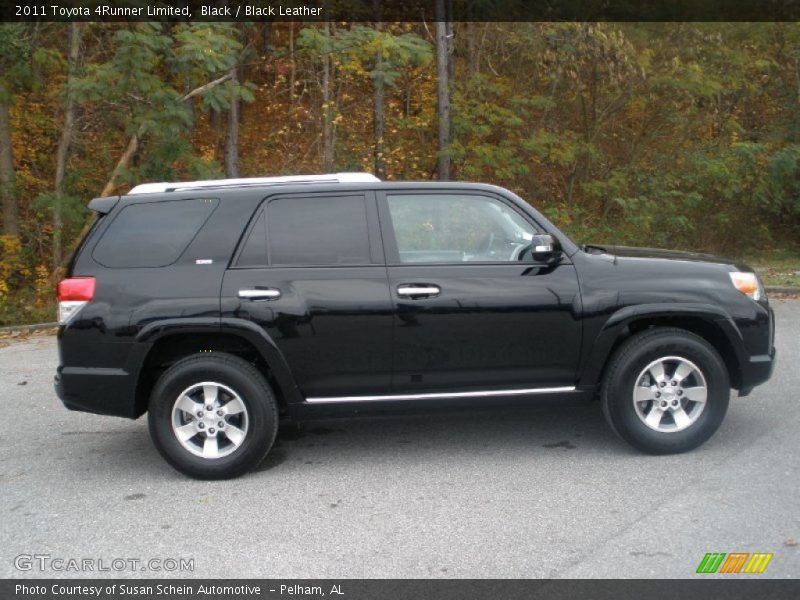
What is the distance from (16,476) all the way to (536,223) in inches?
149

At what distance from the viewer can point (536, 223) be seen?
550 centimetres

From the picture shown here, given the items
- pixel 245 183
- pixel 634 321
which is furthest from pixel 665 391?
pixel 245 183

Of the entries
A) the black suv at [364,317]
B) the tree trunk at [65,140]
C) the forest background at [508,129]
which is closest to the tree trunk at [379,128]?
the forest background at [508,129]

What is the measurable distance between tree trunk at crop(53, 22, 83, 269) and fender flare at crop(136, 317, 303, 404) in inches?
358

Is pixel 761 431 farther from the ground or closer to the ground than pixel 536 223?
closer to the ground

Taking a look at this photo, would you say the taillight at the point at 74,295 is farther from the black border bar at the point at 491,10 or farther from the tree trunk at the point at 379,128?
the tree trunk at the point at 379,128

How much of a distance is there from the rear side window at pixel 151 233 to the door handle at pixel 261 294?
51cm

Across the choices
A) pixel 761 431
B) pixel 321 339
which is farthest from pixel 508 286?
pixel 761 431

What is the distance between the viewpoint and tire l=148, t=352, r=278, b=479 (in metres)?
5.22

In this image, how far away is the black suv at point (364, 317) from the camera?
522 cm

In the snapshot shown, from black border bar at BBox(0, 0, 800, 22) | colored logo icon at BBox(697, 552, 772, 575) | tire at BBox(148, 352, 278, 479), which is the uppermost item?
black border bar at BBox(0, 0, 800, 22)
